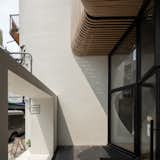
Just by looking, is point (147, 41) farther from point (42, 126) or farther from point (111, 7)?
point (42, 126)

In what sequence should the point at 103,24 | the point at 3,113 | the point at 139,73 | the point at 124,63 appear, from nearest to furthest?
the point at 3,113, the point at 139,73, the point at 103,24, the point at 124,63

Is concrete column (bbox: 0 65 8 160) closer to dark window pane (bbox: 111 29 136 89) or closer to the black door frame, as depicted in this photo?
the black door frame

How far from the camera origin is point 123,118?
→ 836cm

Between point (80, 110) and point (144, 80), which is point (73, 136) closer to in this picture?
point (80, 110)

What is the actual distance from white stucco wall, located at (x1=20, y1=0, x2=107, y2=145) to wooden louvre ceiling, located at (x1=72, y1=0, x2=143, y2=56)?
0.72 metres

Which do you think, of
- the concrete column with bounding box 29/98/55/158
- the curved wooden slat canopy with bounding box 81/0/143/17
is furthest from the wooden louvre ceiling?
the concrete column with bounding box 29/98/55/158

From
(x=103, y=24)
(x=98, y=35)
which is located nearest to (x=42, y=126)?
(x=98, y=35)

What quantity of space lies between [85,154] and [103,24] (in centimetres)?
366

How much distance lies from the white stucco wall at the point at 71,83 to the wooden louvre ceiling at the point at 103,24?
2.35 ft

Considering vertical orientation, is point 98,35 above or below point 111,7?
below

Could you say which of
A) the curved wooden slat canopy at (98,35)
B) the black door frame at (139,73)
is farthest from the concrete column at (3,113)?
the curved wooden slat canopy at (98,35)

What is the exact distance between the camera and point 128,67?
7586 mm

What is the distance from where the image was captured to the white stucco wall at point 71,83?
398 inches

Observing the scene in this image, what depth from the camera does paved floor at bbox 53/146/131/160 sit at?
7978 mm
